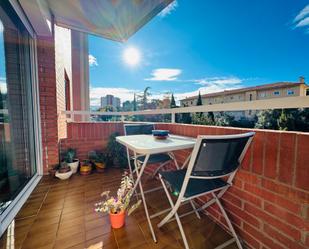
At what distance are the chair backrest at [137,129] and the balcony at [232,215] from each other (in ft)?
2.45

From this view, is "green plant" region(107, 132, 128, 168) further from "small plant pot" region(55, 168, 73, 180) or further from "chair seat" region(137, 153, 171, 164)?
"chair seat" region(137, 153, 171, 164)

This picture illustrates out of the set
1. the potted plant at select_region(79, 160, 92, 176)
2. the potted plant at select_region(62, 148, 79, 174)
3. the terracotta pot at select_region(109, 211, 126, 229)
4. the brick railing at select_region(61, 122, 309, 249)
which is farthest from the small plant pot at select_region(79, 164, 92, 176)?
the brick railing at select_region(61, 122, 309, 249)

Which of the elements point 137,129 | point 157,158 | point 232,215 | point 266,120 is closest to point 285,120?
point 266,120

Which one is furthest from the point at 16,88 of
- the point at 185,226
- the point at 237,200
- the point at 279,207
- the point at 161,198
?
the point at 279,207

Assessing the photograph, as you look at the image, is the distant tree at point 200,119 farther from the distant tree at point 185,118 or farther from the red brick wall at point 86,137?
the red brick wall at point 86,137

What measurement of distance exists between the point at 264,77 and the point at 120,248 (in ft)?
74.0

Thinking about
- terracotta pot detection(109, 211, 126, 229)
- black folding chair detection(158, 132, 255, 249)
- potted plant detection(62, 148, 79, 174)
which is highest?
black folding chair detection(158, 132, 255, 249)

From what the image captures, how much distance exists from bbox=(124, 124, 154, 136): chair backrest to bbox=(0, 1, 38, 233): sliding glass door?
4.47ft

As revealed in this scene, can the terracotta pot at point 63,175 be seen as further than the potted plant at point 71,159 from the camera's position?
No

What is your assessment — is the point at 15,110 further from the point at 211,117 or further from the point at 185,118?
the point at 211,117

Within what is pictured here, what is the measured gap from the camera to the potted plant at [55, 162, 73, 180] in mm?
2438

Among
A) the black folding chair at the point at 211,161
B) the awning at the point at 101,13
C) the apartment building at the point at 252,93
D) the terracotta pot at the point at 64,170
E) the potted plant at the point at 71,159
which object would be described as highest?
the awning at the point at 101,13

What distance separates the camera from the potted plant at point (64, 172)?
2.44 meters

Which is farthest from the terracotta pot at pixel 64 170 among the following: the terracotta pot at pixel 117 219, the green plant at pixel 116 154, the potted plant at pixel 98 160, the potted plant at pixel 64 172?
the terracotta pot at pixel 117 219
